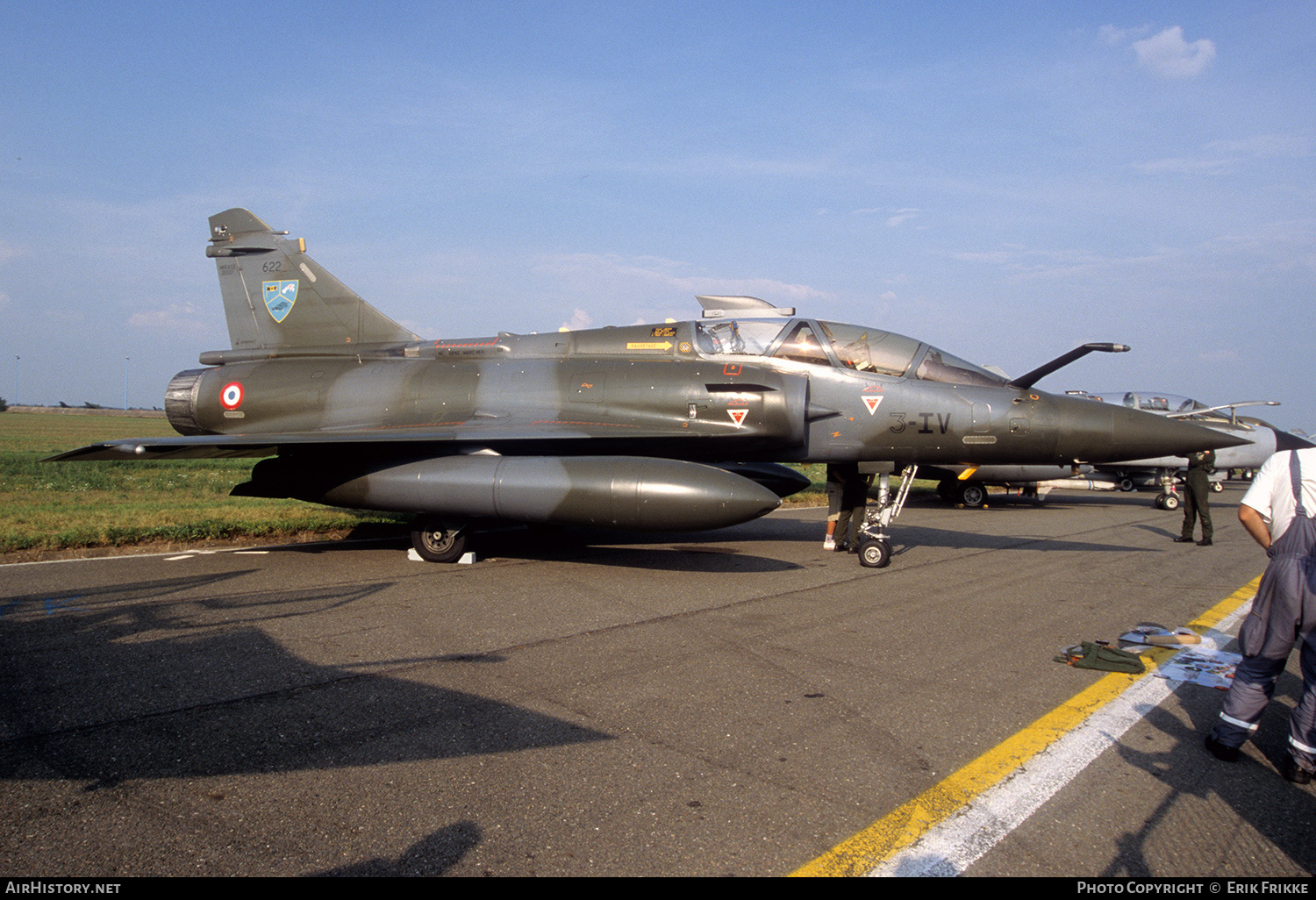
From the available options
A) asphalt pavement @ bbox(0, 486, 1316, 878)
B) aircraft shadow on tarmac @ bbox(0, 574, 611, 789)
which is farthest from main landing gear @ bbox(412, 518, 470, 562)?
aircraft shadow on tarmac @ bbox(0, 574, 611, 789)

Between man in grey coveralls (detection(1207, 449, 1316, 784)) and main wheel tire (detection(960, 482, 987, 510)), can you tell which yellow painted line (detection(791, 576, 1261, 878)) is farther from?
main wheel tire (detection(960, 482, 987, 510))

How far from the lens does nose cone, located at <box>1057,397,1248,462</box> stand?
8352mm

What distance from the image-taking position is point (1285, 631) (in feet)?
11.6

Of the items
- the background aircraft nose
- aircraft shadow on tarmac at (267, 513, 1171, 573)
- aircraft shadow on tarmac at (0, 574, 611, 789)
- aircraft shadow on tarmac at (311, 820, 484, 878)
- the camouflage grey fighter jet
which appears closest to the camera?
aircraft shadow on tarmac at (311, 820, 484, 878)

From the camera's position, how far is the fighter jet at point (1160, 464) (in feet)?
59.7

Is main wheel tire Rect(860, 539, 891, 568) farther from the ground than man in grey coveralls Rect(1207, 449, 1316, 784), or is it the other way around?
man in grey coveralls Rect(1207, 449, 1316, 784)

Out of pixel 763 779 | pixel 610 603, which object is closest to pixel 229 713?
pixel 763 779

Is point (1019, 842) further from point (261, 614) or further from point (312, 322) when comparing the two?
point (312, 322)

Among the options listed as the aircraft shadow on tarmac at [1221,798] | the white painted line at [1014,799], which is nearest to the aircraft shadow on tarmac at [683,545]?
the white painted line at [1014,799]

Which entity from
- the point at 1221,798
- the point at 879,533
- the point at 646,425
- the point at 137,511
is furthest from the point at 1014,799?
the point at 137,511

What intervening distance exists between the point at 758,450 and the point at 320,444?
5169mm

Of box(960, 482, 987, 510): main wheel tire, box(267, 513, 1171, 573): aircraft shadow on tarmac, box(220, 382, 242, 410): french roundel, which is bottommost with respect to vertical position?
box(960, 482, 987, 510): main wheel tire

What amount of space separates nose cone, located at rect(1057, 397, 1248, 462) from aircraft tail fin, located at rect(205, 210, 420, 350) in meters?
8.99

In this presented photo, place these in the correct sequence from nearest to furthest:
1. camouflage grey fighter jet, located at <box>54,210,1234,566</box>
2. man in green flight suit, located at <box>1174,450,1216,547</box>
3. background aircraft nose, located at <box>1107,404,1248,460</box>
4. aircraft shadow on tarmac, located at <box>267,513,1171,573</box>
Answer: camouflage grey fighter jet, located at <box>54,210,1234,566</box> < background aircraft nose, located at <box>1107,404,1248,460</box> < aircraft shadow on tarmac, located at <box>267,513,1171,573</box> < man in green flight suit, located at <box>1174,450,1216,547</box>
